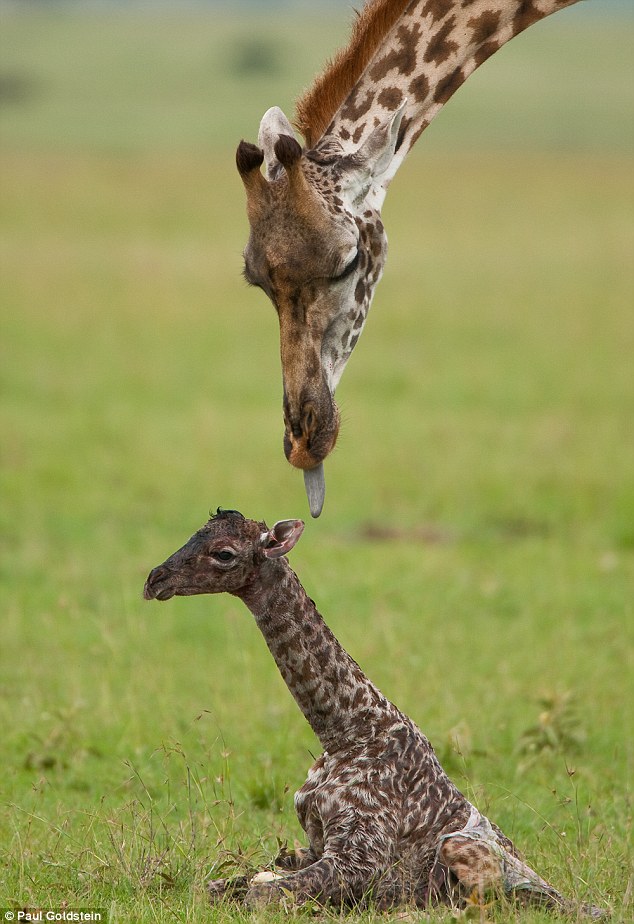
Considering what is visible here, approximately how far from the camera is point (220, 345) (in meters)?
23.2

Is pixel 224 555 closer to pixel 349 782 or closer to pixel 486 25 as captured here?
pixel 349 782

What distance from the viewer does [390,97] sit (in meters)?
7.12

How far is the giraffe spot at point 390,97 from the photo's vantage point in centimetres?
711

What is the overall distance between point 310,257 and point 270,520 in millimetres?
7227

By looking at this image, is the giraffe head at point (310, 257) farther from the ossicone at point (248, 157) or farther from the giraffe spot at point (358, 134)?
the giraffe spot at point (358, 134)

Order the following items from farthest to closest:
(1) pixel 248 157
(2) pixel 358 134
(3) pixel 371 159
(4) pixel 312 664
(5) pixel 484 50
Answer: (5) pixel 484 50
(2) pixel 358 134
(3) pixel 371 159
(1) pixel 248 157
(4) pixel 312 664

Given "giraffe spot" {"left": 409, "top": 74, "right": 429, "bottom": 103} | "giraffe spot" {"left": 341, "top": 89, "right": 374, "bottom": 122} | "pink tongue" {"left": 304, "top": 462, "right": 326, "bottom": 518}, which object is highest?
"giraffe spot" {"left": 409, "top": 74, "right": 429, "bottom": 103}

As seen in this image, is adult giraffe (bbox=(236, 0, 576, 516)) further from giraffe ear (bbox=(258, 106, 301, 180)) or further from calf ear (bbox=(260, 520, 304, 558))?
calf ear (bbox=(260, 520, 304, 558))

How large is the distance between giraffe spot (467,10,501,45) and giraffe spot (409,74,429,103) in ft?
1.27

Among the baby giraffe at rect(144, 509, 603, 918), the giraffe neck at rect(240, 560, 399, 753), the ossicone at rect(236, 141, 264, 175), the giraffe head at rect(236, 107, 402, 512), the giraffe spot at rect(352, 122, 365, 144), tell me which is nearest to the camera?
the baby giraffe at rect(144, 509, 603, 918)

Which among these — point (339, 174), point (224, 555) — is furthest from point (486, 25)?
point (224, 555)

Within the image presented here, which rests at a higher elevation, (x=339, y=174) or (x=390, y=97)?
(x=390, y=97)

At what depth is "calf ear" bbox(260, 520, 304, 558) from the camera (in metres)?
5.58

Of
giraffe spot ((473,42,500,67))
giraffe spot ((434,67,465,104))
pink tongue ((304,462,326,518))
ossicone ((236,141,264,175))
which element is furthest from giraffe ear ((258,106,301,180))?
pink tongue ((304,462,326,518))
